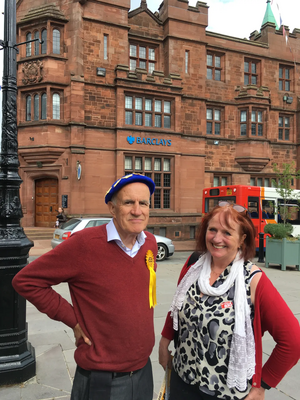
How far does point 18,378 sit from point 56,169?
13676 mm

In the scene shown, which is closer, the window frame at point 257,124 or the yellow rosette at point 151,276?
the yellow rosette at point 151,276

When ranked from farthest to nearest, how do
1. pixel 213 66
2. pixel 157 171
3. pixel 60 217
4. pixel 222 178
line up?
pixel 222 178 → pixel 213 66 → pixel 157 171 → pixel 60 217

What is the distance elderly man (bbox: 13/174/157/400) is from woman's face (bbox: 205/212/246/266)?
0.45 meters

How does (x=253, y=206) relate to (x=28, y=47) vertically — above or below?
below

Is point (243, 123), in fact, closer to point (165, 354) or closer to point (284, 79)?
point (284, 79)

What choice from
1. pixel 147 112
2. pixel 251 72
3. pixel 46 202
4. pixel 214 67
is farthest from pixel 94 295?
pixel 251 72

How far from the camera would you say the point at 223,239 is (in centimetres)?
183

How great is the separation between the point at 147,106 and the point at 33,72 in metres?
5.93

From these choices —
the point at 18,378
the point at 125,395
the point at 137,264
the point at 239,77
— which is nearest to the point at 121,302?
the point at 137,264

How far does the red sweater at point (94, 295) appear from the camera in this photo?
1657 millimetres

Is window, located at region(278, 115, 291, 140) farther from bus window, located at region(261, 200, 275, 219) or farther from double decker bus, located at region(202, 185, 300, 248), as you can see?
bus window, located at region(261, 200, 275, 219)

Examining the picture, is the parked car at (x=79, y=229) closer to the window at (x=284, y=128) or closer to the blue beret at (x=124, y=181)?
the blue beret at (x=124, y=181)

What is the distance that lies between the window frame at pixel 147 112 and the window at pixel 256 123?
17.9 ft

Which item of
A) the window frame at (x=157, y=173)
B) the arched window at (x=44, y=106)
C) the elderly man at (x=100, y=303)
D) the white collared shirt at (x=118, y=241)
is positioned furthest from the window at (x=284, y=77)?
the elderly man at (x=100, y=303)
